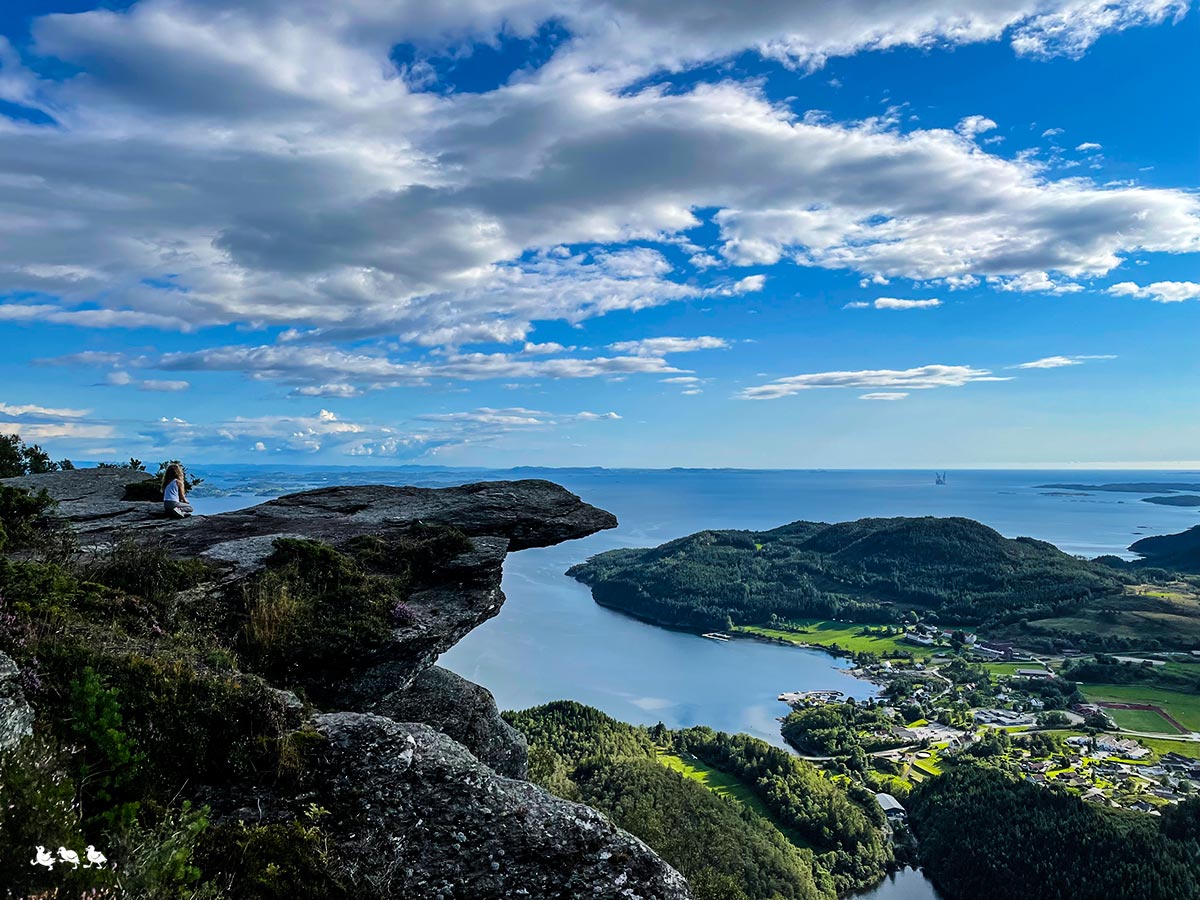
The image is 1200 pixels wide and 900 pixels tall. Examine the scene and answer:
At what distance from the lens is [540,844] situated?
6.17m

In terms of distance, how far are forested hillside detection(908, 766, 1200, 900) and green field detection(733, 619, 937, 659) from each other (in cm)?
5960

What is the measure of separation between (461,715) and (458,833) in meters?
7.48

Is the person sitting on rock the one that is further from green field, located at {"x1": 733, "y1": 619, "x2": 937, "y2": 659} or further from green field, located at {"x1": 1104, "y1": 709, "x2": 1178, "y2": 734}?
green field, located at {"x1": 733, "y1": 619, "x2": 937, "y2": 659}

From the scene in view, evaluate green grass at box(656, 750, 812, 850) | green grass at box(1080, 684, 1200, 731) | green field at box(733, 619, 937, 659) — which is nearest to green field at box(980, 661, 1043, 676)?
green field at box(733, 619, 937, 659)

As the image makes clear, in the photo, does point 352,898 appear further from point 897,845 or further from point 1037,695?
point 1037,695

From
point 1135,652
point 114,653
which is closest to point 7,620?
point 114,653

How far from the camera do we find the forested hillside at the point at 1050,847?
147 ft

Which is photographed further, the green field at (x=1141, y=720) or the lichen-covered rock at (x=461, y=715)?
the green field at (x=1141, y=720)

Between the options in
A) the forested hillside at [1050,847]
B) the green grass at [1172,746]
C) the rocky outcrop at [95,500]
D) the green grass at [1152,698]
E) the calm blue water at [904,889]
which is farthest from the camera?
the green grass at [1152,698]

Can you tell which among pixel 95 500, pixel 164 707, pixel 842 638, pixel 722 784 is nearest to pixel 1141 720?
pixel 842 638

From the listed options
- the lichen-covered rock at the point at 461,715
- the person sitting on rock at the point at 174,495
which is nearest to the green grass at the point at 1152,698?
the lichen-covered rock at the point at 461,715

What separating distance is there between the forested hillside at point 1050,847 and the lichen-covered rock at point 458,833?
56.8 m

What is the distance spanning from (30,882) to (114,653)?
3.83 meters

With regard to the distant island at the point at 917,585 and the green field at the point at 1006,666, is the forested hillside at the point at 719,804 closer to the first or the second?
the green field at the point at 1006,666
